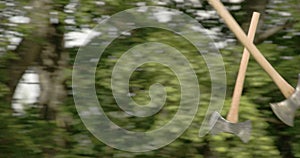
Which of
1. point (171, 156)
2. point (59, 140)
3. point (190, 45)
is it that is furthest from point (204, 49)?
point (59, 140)

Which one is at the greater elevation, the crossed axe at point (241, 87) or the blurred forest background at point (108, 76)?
the crossed axe at point (241, 87)

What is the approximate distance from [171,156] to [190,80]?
1.50 ft

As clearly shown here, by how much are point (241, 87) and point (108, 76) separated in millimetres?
1450

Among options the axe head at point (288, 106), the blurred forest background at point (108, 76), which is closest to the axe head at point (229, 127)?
the axe head at point (288, 106)

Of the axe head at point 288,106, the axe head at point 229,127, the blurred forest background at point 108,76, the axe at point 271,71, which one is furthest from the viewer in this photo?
the blurred forest background at point 108,76

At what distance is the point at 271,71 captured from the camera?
1954mm

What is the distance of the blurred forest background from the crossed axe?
0.88m

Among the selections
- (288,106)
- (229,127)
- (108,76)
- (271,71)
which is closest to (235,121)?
(229,127)

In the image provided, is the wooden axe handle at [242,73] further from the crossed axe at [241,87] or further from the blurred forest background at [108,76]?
the blurred forest background at [108,76]

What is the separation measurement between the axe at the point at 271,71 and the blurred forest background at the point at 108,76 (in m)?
1.02

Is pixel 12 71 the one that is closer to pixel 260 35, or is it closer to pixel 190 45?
pixel 190 45

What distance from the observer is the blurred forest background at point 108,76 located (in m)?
3.29

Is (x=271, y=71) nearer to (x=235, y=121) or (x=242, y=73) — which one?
(x=242, y=73)

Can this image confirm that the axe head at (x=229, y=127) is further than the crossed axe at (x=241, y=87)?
Yes
